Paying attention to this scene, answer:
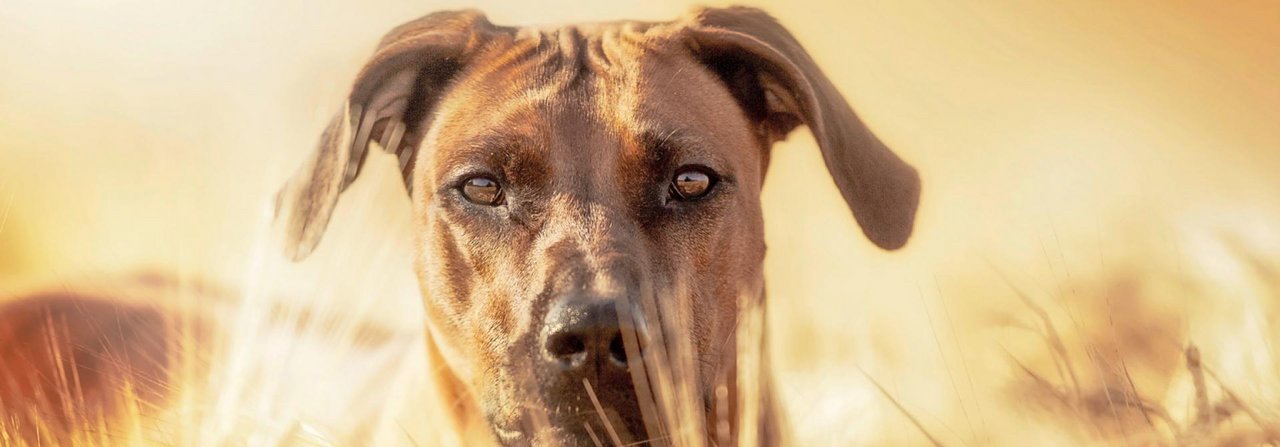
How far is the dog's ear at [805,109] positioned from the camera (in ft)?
6.55

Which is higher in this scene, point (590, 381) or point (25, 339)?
point (590, 381)

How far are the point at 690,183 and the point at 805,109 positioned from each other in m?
0.29

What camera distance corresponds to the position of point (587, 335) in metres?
1.56

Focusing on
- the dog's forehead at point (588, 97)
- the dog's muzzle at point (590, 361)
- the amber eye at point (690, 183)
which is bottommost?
the dog's muzzle at point (590, 361)

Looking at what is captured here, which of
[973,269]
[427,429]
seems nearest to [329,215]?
[427,429]

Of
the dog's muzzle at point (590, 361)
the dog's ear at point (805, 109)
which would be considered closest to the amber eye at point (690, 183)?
the dog's ear at point (805, 109)

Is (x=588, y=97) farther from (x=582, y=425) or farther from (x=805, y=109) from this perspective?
(x=582, y=425)

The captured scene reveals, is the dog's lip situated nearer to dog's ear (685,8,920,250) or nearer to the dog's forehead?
the dog's forehead

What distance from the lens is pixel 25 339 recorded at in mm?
2441

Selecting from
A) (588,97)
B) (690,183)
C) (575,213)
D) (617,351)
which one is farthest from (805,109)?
(617,351)

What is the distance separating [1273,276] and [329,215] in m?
1.99

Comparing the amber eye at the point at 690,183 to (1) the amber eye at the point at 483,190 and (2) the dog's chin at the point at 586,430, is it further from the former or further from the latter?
(2) the dog's chin at the point at 586,430

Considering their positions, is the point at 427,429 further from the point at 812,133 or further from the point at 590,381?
the point at 812,133

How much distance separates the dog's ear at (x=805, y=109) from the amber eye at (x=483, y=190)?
48 cm
